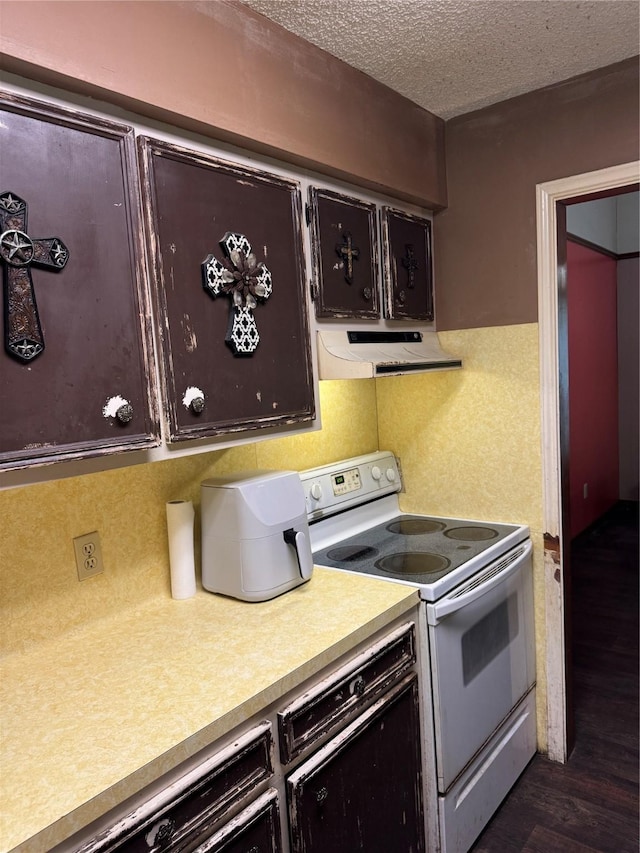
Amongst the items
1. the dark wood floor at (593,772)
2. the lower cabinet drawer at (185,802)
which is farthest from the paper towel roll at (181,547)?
the dark wood floor at (593,772)

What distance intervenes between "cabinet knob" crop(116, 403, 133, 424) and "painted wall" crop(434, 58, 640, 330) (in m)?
1.45

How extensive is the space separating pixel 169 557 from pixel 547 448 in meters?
1.35

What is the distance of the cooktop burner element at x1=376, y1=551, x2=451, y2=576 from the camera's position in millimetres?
1844

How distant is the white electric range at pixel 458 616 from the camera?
Result: 1.74 m

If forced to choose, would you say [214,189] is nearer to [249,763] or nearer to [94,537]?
[94,537]

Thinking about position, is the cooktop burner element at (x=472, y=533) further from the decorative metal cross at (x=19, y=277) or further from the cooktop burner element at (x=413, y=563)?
the decorative metal cross at (x=19, y=277)

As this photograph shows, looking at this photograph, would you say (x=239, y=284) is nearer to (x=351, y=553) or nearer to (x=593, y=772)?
(x=351, y=553)

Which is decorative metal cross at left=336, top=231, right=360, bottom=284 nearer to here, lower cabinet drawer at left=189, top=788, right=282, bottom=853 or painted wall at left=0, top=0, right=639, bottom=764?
painted wall at left=0, top=0, right=639, bottom=764

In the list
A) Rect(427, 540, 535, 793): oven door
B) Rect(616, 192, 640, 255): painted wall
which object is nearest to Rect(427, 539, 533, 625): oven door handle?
Rect(427, 540, 535, 793): oven door

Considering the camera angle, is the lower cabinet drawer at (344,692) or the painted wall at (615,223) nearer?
the lower cabinet drawer at (344,692)

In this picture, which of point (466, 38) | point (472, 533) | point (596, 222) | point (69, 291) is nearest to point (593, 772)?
point (472, 533)

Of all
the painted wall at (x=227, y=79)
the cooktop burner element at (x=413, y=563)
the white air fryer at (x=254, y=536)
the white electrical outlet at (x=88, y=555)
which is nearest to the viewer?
the painted wall at (x=227, y=79)

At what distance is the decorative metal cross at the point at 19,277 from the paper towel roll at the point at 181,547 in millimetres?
712

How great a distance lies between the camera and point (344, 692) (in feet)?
4.72
